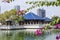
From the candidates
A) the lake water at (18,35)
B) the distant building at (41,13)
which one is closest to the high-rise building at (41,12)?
the distant building at (41,13)

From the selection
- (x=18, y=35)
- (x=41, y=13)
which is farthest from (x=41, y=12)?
(x=18, y=35)

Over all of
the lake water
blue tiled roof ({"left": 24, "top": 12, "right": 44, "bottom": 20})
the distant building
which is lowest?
the lake water

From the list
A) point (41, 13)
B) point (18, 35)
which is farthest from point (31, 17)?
point (18, 35)

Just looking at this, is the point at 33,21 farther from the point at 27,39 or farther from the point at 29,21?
the point at 27,39

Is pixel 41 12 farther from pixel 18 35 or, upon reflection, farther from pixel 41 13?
pixel 18 35

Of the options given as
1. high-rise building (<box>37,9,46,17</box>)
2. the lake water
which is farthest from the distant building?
the lake water

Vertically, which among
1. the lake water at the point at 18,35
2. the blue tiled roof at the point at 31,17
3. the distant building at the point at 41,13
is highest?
the distant building at the point at 41,13

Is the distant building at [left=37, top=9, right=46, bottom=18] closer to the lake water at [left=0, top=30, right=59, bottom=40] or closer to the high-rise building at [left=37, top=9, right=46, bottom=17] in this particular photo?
the high-rise building at [left=37, top=9, right=46, bottom=17]

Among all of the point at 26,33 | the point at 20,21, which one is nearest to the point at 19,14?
the point at 20,21

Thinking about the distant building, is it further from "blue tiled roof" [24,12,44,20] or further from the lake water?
the lake water

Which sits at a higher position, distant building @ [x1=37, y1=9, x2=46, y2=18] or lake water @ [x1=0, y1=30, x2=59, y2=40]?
distant building @ [x1=37, y1=9, x2=46, y2=18]

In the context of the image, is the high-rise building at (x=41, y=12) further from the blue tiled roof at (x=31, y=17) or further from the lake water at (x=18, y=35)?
the lake water at (x=18, y=35)

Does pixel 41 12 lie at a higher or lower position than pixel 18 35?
higher

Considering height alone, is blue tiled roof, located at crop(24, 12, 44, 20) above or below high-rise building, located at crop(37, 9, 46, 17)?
below
